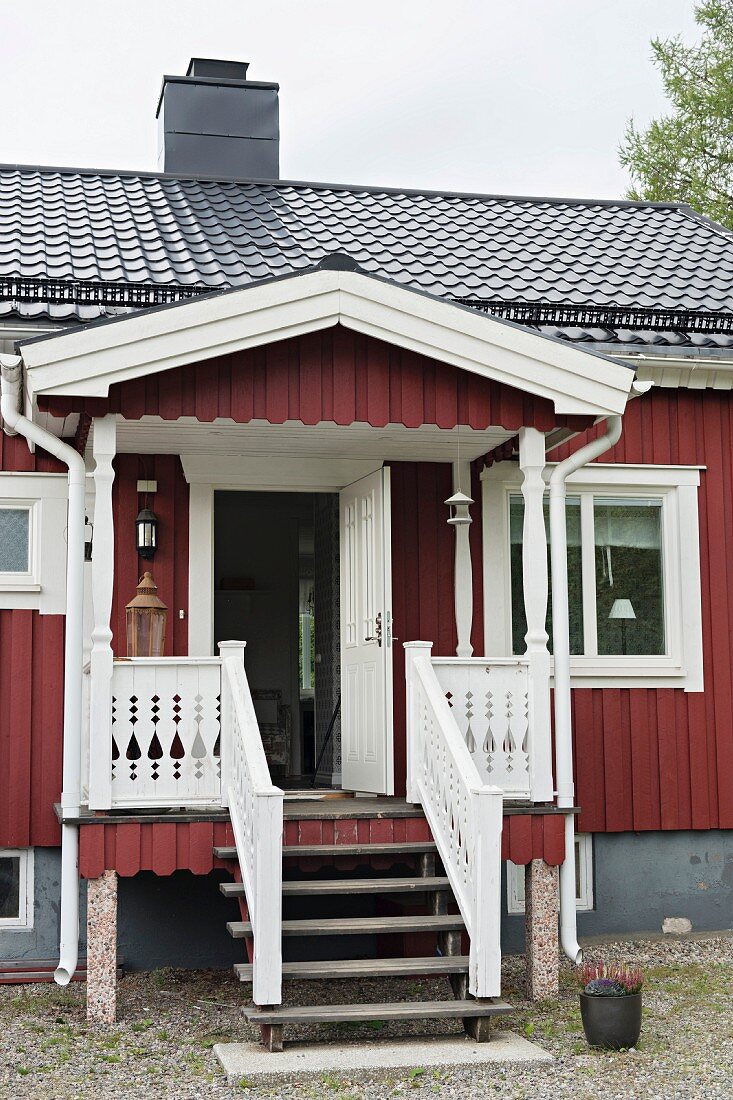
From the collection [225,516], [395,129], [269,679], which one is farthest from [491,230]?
[395,129]

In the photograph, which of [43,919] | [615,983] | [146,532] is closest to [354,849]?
[615,983]

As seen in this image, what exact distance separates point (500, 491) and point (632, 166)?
15.5 m

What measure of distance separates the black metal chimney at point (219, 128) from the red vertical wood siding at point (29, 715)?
17.3 feet

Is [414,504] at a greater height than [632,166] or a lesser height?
lesser

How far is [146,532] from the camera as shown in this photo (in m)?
8.68

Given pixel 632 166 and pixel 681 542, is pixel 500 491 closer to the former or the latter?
pixel 681 542

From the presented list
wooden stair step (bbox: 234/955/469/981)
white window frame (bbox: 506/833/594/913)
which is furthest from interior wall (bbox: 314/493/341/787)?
wooden stair step (bbox: 234/955/469/981)

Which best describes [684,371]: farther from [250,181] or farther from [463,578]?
[250,181]

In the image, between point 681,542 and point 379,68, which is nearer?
point 681,542

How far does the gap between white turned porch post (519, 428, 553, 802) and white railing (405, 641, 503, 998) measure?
22.7 inches

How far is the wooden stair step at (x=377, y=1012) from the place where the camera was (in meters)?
6.17

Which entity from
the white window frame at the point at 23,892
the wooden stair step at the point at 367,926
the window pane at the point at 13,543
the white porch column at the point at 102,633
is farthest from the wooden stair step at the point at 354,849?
the window pane at the point at 13,543

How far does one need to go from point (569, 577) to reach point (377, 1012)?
3.95 meters

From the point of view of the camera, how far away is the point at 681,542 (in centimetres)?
941
